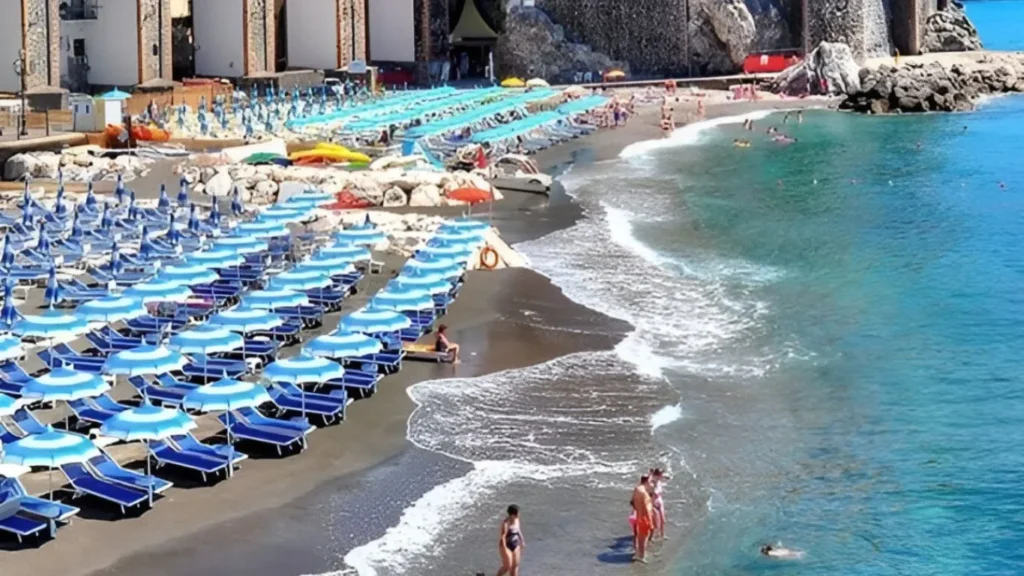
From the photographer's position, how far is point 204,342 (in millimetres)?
26422

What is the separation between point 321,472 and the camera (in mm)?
22938

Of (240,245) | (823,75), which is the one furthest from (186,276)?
(823,75)

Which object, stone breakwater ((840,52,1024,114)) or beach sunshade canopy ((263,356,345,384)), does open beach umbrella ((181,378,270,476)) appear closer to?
beach sunshade canopy ((263,356,345,384))

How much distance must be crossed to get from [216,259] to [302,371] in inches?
367

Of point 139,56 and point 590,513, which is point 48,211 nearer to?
point 590,513

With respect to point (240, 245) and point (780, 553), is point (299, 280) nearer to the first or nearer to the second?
point (240, 245)

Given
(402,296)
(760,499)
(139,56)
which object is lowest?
(760,499)

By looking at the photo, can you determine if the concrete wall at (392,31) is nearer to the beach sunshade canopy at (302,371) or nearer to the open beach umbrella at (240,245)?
the open beach umbrella at (240,245)

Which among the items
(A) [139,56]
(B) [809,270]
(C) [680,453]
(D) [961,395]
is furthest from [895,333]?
(A) [139,56]

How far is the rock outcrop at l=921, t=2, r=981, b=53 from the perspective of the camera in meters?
97.1

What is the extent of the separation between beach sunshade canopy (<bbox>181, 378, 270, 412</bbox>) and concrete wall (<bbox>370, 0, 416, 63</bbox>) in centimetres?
6364

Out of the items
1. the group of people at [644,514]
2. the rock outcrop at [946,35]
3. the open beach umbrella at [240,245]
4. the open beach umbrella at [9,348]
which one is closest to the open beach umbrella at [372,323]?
the open beach umbrella at [9,348]

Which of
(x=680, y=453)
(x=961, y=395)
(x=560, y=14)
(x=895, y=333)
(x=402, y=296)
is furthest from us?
(x=560, y=14)

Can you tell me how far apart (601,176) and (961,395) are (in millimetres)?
29466
